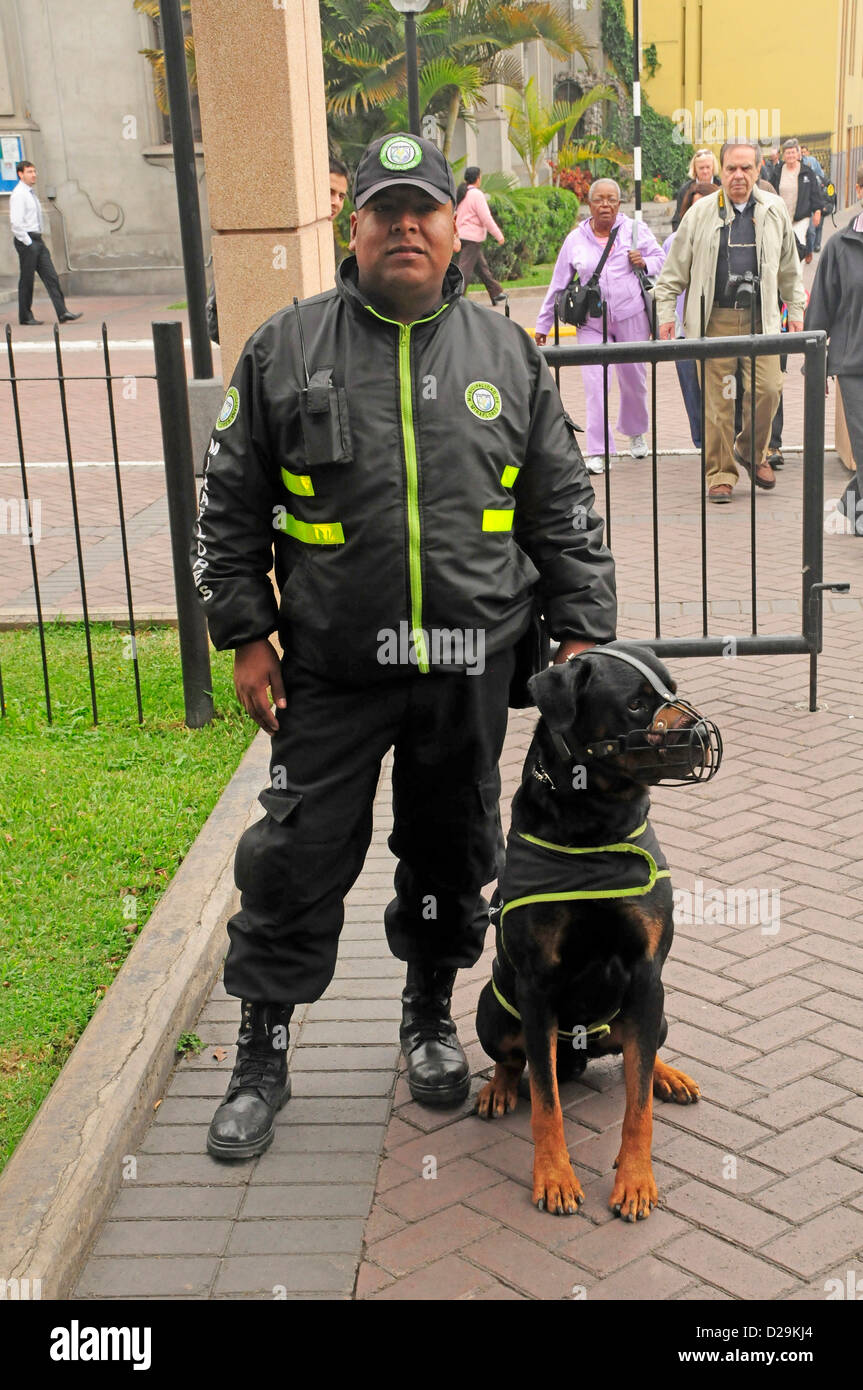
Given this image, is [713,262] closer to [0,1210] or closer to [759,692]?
[759,692]

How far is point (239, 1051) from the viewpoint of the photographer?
11.7 ft

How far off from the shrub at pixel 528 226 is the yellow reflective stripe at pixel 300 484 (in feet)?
66.2

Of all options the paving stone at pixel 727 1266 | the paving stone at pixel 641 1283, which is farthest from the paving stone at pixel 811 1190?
the paving stone at pixel 641 1283

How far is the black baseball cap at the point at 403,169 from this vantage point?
10.2ft

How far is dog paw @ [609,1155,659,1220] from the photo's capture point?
10.1ft

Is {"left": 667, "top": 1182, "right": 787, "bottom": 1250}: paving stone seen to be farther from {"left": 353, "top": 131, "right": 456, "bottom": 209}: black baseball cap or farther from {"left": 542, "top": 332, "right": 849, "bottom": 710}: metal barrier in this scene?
{"left": 542, "top": 332, "right": 849, "bottom": 710}: metal barrier

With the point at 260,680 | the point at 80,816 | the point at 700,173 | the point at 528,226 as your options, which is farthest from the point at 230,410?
the point at 528,226

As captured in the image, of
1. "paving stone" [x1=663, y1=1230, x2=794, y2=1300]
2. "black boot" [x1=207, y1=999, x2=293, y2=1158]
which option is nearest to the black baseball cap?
"black boot" [x1=207, y1=999, x2=293, y2=1158]

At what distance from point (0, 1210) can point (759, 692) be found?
4130mm

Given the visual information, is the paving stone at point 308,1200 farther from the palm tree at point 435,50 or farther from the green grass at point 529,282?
the palm tree at point 435,50

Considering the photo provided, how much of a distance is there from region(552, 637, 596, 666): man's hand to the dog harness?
0.43 metres

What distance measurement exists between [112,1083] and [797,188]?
49.9 feet

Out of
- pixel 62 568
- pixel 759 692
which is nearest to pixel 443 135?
pixel 62 568

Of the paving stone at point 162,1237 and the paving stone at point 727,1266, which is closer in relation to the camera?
the paving stone at point 727,1266
